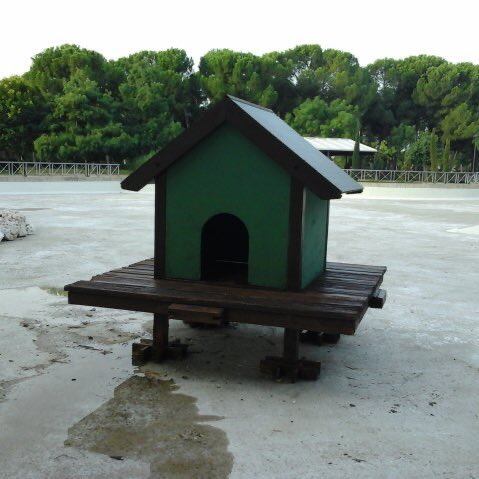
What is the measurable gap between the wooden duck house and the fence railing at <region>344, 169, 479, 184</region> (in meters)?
32.0

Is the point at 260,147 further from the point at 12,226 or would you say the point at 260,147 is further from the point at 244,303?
the point at 12,226

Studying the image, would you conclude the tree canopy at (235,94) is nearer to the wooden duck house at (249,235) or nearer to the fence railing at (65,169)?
the fence railing at (65,169)

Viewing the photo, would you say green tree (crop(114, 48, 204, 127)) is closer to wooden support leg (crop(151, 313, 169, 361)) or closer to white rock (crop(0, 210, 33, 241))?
white rock (crop(0, 210, 33, 241))

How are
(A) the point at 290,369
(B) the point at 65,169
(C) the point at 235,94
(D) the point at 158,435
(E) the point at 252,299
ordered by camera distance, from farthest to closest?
(C) the point at 235,94 → (B) the point at 65,169 → (A) the point at 290,369 → (E) the point at 252,299 → (D) the point at 158,435

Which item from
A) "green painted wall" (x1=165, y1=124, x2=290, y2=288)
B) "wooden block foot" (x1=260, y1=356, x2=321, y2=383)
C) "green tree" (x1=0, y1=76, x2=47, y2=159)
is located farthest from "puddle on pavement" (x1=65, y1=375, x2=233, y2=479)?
"green tree" (x1=0, y1=76, x2=47, y2=159)

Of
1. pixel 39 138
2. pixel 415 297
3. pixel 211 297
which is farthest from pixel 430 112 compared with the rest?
pixel 211 297

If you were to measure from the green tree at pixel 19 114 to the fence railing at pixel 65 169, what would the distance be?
1.73 metres

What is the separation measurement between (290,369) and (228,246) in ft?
4.97

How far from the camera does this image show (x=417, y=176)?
37.3 meters

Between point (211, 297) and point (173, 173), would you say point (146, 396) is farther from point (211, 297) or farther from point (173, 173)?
point (173, 173)

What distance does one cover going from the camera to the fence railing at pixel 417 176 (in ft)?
116

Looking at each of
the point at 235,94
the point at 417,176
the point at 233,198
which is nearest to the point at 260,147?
the point at 233,198

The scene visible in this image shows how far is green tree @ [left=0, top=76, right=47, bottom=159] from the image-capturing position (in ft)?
109

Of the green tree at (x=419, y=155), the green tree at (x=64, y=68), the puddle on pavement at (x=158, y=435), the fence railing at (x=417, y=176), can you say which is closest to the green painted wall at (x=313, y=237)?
the puddle on pavement at (x=158, y=435)
